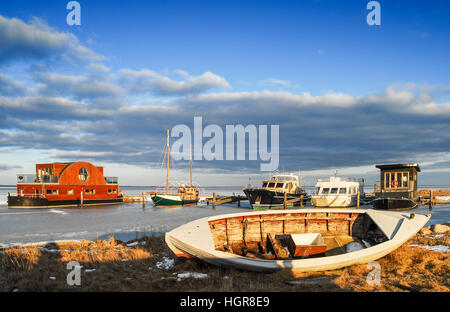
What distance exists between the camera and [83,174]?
169 ft

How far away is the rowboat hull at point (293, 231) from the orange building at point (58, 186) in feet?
147

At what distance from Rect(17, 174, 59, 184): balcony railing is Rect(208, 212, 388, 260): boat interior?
45.4 m

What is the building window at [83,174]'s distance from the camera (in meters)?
51.1

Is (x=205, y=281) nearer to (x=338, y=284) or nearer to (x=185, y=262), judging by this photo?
(x=185, y=262)

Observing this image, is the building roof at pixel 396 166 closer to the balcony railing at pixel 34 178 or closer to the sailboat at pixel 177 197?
the sailboat at pixel 177 197

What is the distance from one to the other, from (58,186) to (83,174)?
4351 millimetres

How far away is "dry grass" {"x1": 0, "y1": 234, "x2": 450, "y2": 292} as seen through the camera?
7.39 meters

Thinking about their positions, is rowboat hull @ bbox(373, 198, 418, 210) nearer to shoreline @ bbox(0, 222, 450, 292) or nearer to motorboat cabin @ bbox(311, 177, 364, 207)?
motorboat cabin @ bbox(311, 177, 364, 207)

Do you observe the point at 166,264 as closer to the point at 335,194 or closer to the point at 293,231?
the point at 293,231

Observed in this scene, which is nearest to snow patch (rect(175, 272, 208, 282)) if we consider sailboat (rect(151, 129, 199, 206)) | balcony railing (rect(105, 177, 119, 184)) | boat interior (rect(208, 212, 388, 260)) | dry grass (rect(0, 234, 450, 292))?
dry grass (rect(0, 234, 450, 292))

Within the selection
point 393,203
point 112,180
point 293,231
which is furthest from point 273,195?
point 112,180
